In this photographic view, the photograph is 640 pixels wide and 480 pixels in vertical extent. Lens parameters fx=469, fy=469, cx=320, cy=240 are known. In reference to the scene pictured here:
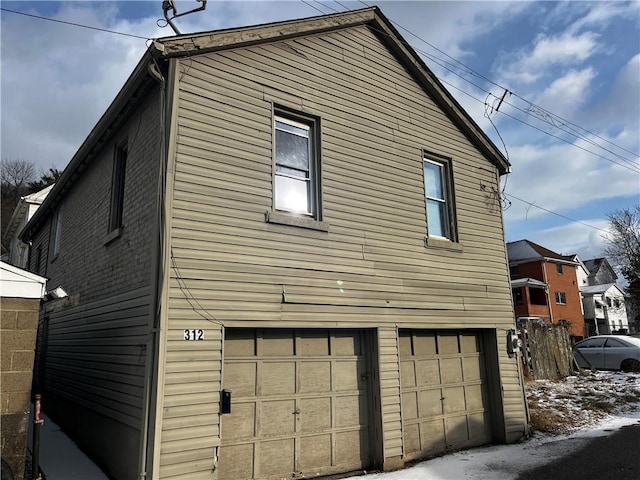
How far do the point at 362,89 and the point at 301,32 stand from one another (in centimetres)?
158

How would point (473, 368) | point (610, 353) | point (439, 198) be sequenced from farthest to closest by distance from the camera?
point (610, 353)
point (439, 198)
point (473, 368)

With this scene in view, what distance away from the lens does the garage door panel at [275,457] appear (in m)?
6.38

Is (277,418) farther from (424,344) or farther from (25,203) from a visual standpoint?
(25,203)

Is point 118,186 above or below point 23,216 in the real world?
below

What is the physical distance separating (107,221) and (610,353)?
19.0m

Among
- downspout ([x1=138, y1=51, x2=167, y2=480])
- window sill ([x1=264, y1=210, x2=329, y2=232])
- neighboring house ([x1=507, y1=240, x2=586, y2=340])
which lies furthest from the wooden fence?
neighboring house ([x1=507, y1=240, x2=586, y2=340])

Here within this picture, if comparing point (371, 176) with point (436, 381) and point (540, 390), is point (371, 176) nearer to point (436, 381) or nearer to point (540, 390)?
point (436, 381)

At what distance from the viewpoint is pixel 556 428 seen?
→ 10117mm

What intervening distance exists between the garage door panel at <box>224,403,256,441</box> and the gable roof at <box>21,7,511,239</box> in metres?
4.66

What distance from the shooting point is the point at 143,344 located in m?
6.06

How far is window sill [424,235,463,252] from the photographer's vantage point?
29.3 feet

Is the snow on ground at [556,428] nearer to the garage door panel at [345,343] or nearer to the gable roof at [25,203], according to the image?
the garage door panel at [345,343]

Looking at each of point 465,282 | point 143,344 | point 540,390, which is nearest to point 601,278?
point 540,390

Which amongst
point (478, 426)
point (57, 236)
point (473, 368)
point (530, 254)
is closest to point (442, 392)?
point (473, 368)
